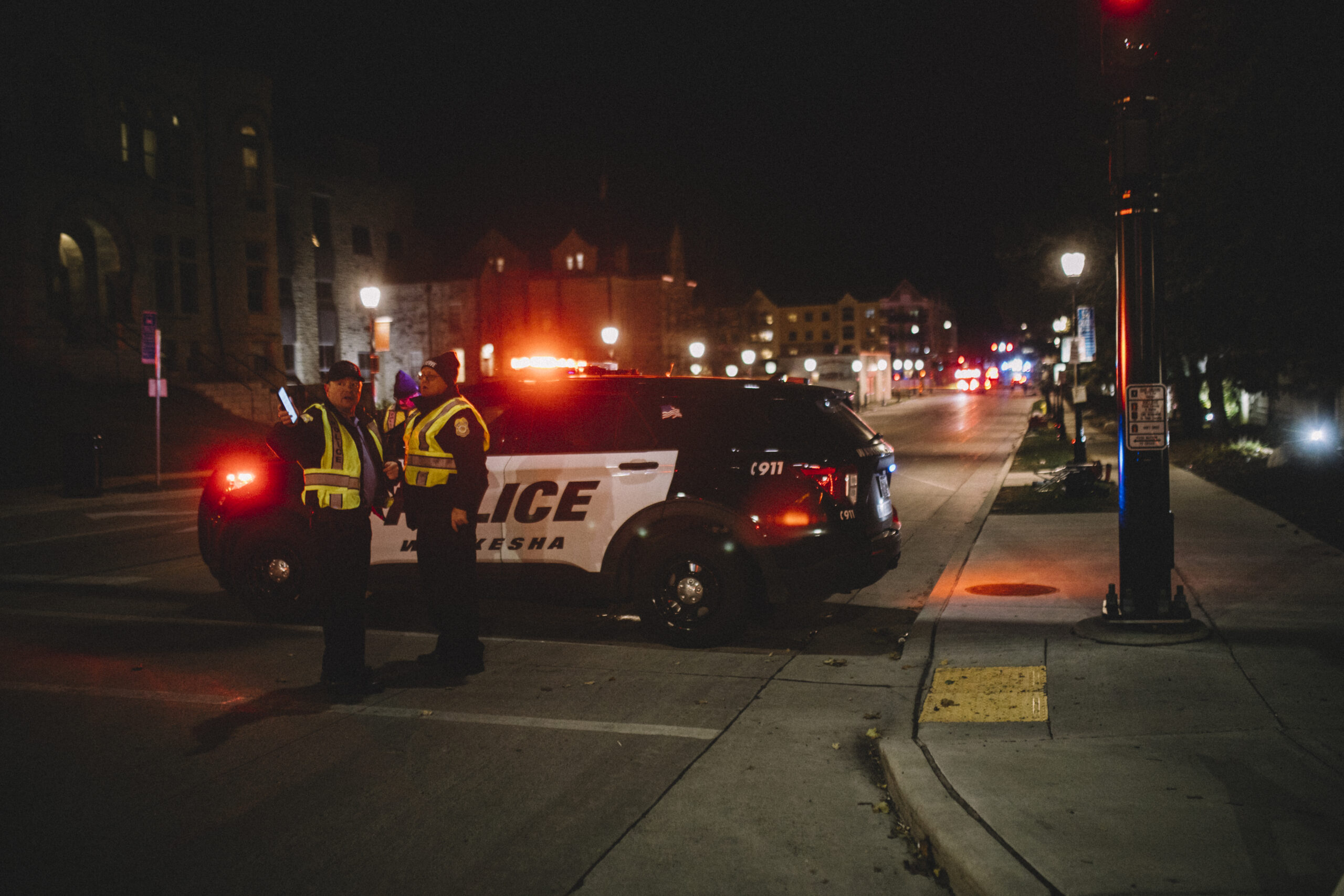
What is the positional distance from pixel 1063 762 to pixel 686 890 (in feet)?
6.46

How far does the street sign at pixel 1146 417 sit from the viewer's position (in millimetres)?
6633

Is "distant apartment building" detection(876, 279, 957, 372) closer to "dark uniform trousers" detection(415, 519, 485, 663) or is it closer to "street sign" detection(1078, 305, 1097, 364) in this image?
"street sign" detection(1078, 305, 1097, 364)

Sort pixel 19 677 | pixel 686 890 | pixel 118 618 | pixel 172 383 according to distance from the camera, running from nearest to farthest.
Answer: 1. pixel 686 890
2. pixel 19 677
3. pixel 118 618
4. pixel 172 383

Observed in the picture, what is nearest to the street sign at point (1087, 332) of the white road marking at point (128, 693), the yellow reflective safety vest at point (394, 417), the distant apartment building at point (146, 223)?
the yellow reflective safety vest at point (394, 417)

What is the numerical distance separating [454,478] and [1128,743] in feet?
13.2

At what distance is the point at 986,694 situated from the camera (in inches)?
234

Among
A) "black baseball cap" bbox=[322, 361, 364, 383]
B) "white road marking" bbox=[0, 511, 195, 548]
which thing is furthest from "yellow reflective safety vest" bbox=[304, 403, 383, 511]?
"white road marking" bbox=[0, 511, 195, 548]

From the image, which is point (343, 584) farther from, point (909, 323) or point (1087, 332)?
point (909, 323)

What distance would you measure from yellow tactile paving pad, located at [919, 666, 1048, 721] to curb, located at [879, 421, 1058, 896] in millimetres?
152

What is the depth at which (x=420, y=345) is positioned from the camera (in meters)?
59.2

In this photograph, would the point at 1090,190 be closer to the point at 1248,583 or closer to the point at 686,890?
the point at 1248,583

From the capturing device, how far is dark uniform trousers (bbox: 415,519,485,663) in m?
6.59

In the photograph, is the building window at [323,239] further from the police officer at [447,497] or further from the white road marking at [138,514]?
the police officer at [447,497]

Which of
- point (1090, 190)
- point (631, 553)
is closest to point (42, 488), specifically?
point (631, 553)
